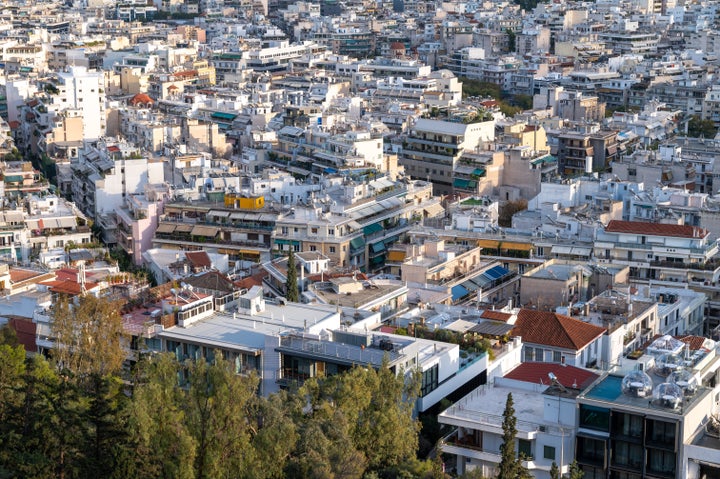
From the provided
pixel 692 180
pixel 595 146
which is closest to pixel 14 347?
pixel 692 180

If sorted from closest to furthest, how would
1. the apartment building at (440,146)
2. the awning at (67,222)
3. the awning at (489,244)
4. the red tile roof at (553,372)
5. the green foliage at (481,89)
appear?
the red tile roof at (553,372), the awning at (489,244), the awning at (67,222), the apartment building at (440,146), the green foliage at (481,89)

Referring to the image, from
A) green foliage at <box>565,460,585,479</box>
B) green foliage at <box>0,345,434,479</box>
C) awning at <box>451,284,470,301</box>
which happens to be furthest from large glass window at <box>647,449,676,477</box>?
awning at <box>451,284,470,301</box>

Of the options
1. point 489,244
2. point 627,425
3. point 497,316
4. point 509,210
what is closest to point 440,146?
point 509,210

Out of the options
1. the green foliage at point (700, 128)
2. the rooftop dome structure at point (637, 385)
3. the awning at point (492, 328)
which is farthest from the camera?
the green foliage at point (700, 128)

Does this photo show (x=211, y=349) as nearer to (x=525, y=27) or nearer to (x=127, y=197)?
(x=127, y=197)

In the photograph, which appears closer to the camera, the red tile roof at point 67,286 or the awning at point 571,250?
the red tile roof at point 67,286

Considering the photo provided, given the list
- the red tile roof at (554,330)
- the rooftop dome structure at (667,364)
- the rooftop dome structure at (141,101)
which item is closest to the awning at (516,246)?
the red tile roof at (554,330)

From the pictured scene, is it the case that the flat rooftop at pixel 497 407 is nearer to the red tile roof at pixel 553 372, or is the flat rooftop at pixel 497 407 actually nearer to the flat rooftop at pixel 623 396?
the red tile roof at pixel 553 372
